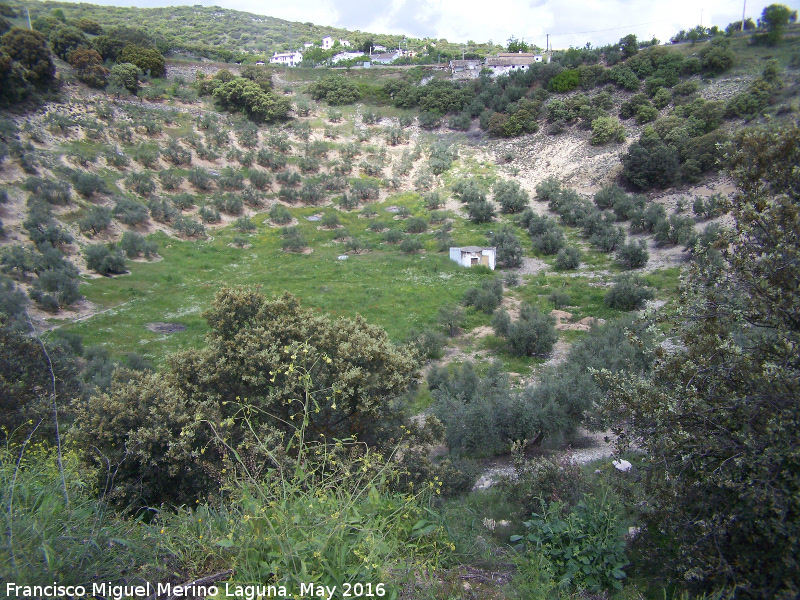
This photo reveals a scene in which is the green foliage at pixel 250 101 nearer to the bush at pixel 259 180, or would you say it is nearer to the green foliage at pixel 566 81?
the bush at pixel 259 180

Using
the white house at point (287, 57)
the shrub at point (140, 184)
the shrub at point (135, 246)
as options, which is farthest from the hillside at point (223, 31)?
the shrub at point (135, 246)

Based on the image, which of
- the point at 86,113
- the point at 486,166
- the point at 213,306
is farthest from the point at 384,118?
the point at 213,306

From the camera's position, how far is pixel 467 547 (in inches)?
188

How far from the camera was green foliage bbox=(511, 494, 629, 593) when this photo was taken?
5195 millimetres

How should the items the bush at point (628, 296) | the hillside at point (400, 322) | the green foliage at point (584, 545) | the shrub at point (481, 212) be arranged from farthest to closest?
the shrub at point (481, 212) < the bush at point (628, 296) < the green foliage at point (584, 545) < the hillside at point (400, 322)

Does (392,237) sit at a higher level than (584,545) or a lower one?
higher

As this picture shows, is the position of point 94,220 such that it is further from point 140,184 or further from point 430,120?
point 430,120

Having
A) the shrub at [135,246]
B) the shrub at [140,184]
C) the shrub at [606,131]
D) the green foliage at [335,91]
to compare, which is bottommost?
the shrub at [135,246]

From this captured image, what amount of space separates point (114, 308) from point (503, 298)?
59.0ft

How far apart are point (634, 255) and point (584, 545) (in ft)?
77.5

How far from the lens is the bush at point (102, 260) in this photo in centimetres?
2359

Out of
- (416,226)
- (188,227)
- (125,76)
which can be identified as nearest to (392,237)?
(416,226)

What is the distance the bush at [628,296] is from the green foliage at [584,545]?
57.3 feet

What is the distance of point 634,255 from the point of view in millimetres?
25781
